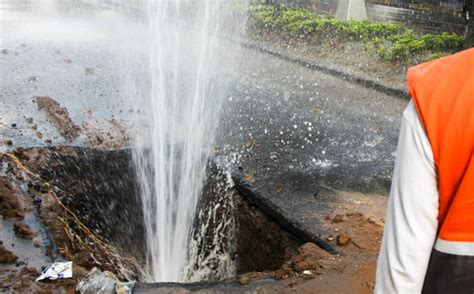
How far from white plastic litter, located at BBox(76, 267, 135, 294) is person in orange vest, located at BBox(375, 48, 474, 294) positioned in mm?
1814

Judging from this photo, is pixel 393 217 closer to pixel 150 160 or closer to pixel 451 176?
pixel 451 176

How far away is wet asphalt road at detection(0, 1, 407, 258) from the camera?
4605mm

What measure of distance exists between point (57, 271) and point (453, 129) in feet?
8.12

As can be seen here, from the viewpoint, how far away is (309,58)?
1003 centimetres

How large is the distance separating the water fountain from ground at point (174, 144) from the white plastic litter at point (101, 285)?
165 centimetres

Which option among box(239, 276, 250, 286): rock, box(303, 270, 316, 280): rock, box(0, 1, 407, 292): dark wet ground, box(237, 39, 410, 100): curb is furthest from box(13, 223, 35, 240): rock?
box(237, 39, 410, 100): curb

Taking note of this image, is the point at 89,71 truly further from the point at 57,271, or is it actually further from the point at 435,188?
the point at 435,188

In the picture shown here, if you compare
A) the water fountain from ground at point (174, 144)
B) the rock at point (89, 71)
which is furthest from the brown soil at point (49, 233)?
the rock at point (89, 71)

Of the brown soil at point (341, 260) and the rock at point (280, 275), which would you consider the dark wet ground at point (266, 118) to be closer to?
the brown soil at point (341, 260)

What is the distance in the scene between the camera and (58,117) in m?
5.38

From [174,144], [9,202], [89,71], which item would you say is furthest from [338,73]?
[9,202]

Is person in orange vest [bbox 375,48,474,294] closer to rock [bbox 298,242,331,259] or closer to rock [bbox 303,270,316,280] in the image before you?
rock [bbox 303,270,316,280]

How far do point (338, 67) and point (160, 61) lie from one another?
3.53 metres

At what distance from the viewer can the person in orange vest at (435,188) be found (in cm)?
110
